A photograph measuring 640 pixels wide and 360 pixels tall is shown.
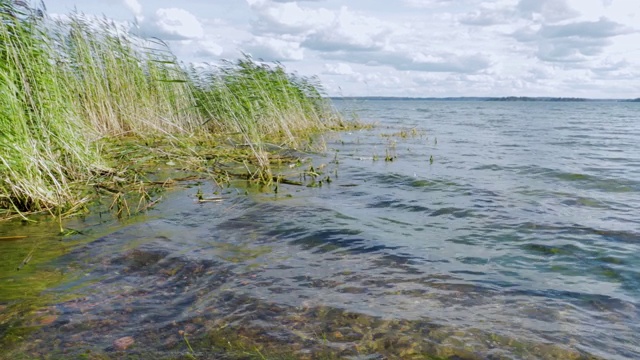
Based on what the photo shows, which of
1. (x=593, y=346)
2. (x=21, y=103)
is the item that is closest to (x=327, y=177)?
(x=21, y=103)

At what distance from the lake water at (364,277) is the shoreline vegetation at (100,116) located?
1179mm

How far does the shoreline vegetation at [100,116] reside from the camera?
A: 583 cm

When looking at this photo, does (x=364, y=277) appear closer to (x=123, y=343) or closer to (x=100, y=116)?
(x=123, y=343)

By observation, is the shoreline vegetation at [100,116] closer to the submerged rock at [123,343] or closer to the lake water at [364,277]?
the lake water at [364,277]

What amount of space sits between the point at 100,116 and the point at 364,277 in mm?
9491

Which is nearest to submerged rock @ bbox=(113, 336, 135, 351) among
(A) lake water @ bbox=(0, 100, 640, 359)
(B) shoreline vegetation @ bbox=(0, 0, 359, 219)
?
(A) lake water @ bbox=(0, 100, 640, 359)

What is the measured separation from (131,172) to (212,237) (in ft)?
11.9

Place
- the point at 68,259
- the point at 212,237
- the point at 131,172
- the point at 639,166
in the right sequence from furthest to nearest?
1. the point at 639,166
2. the point at 131,172
3. the point at 212,237
4. the point at 68,259

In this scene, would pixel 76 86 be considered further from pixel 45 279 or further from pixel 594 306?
pixel 594 306

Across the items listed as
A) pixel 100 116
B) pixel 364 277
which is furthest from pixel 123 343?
pixel 100 116

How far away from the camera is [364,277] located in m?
4.49

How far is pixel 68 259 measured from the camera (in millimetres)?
4688

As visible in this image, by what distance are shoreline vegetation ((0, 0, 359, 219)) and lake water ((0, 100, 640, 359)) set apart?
118 centimetres

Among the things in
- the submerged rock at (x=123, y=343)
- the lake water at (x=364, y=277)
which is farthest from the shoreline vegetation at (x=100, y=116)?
the submerged rock at (x=123, y=343)
